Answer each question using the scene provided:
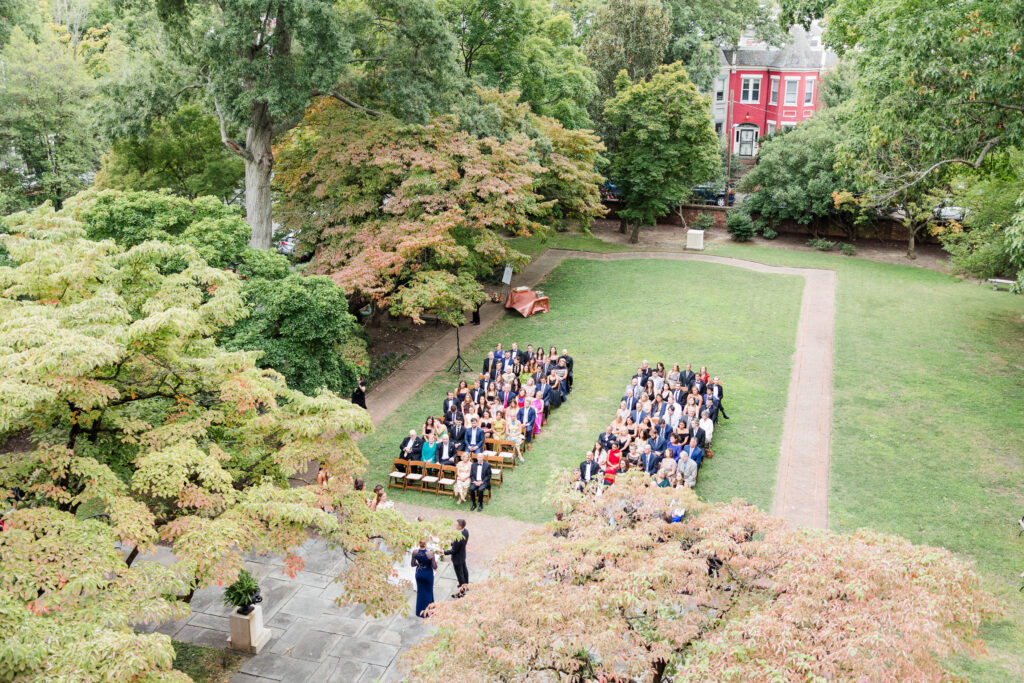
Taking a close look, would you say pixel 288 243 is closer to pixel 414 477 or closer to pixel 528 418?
pixel 528 418

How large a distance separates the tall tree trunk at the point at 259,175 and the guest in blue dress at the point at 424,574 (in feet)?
47.2

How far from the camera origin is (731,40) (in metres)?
53.9

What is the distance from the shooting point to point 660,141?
38250mm

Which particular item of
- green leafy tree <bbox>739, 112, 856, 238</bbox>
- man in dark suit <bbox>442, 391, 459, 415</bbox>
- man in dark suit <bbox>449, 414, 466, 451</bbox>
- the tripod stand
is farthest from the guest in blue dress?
green leafy tree <bbox>739, 112, 856, 238</bbox>

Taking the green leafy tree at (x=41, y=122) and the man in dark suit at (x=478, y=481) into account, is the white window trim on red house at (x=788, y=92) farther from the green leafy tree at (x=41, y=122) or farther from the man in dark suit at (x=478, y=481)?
the man in dark suit at (x=478, y=481)

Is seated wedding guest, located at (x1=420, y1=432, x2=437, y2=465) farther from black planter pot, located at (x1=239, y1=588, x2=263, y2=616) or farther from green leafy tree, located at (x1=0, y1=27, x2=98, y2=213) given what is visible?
green leafy tree, located at (x1=0, y1=27, x2=98, y2=213)

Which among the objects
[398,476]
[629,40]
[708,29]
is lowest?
[398,476]

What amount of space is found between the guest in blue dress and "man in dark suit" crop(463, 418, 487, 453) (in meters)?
5.17

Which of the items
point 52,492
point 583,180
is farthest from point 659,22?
point 52,492

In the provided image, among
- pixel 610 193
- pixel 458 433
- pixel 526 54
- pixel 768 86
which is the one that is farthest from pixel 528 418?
pixel 768 86

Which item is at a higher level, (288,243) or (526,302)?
(288,243)

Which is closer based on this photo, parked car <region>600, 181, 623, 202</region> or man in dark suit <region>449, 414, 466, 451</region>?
man in dark suit <region>449, 414, 466, 451</region>

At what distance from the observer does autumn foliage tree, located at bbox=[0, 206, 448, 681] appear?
321 inches

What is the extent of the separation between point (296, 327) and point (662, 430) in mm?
8323
